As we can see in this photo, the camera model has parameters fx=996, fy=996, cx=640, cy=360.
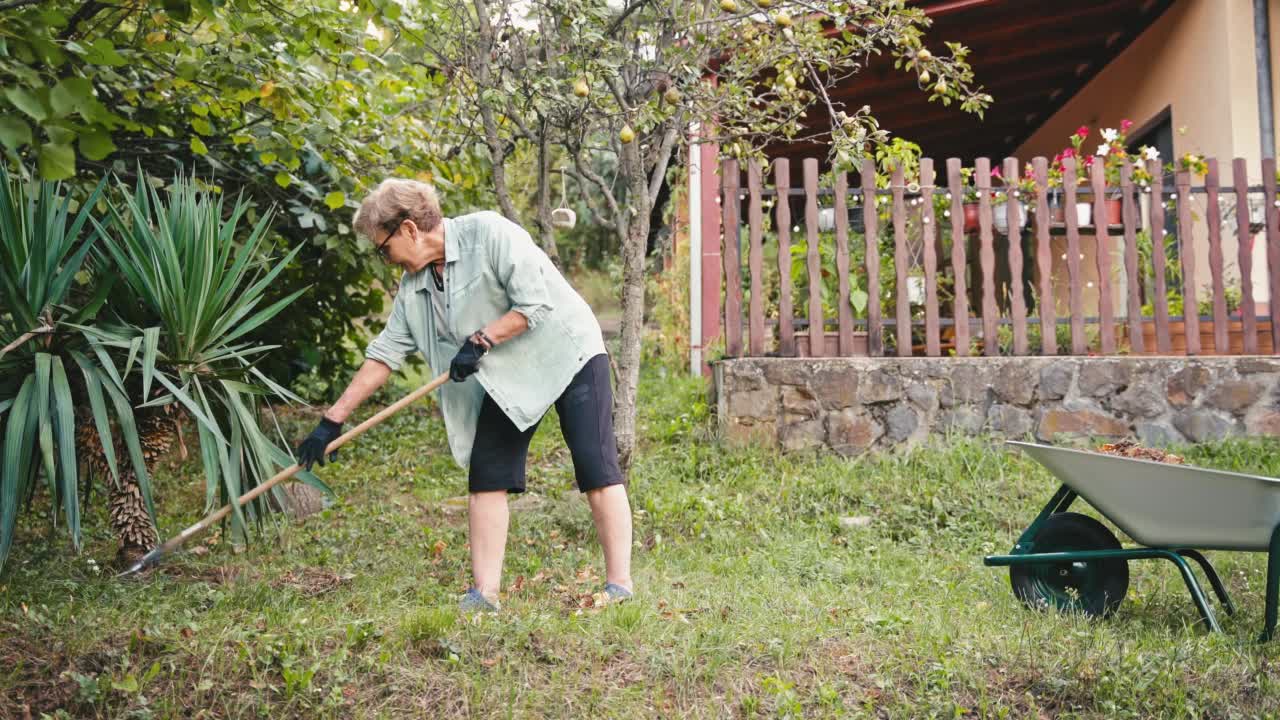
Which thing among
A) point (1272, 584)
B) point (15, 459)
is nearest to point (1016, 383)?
point (1272, 584)

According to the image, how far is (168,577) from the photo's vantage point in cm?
379

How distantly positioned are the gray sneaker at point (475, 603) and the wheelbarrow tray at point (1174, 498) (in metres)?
1.89

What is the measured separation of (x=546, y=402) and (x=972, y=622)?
157 centimetres

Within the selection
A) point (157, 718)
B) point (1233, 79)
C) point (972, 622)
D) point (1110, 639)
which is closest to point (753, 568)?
point (972, 622)

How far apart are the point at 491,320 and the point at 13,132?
4.89ft

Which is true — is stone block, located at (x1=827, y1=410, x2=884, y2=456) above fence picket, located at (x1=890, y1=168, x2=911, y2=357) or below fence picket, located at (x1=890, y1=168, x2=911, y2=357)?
below

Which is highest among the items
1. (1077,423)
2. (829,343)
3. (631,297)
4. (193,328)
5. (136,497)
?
(631,297)

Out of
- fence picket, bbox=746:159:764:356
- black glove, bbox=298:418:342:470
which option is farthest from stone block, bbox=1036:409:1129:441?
black glove, bbox=298:418:342:470

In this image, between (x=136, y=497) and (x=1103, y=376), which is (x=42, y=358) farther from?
(x=1103, y=376)

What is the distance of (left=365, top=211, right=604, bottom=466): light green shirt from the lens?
132 inches

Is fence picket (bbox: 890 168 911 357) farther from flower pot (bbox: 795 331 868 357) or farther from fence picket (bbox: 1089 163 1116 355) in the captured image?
fence picket (bbox: 1089 163 1116 355)

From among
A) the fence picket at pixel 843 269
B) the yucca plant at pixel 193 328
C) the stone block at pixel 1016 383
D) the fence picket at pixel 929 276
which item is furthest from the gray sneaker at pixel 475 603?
the stone block at pixel 1016 383

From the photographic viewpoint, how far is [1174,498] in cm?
306

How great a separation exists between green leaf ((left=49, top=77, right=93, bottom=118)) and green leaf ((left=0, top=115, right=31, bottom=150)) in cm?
9
